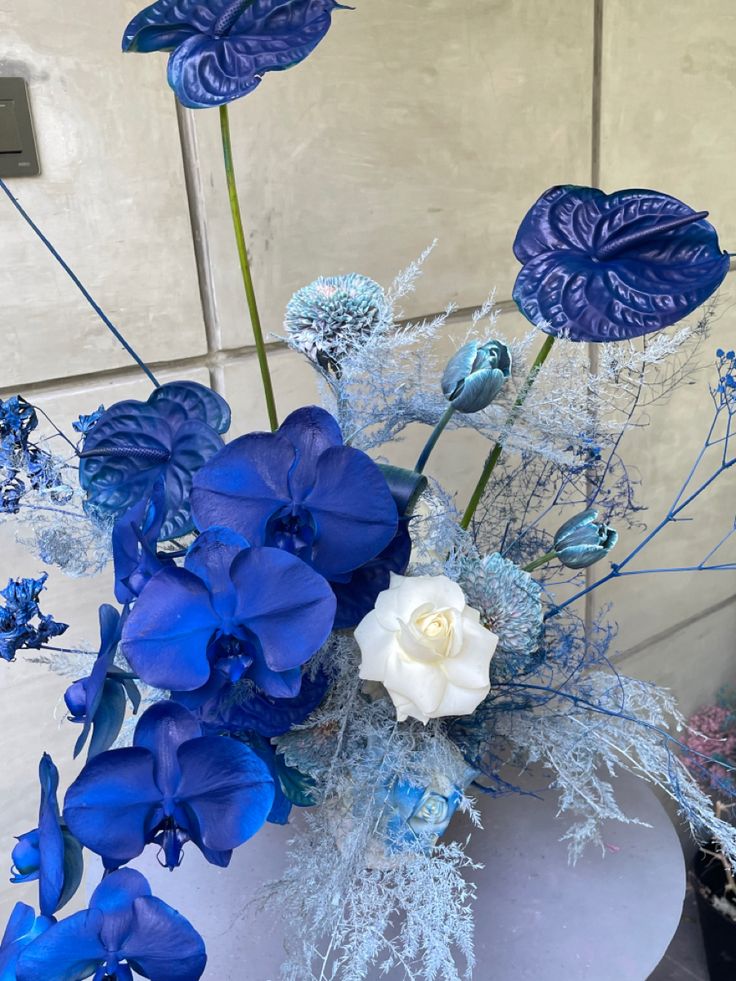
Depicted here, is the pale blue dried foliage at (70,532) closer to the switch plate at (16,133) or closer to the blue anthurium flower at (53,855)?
the blue anthurium flower at (53,855)

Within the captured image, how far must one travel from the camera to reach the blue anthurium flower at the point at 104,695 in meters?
0.45

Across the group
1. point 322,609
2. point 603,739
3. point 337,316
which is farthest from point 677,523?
point 322,609

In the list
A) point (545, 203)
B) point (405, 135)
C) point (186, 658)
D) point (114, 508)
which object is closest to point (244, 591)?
point (186, 658)

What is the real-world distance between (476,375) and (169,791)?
0.30m

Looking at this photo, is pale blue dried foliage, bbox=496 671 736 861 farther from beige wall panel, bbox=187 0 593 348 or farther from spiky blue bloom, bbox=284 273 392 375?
beige wall panel, bbox=187 0 593 348

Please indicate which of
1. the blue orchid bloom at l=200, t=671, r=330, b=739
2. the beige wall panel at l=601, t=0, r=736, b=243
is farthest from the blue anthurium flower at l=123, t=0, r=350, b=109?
the beige wall panel at l=601, t=0, r=736, b=243

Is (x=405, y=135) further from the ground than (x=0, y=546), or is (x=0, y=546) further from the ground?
(x=405, y=135)

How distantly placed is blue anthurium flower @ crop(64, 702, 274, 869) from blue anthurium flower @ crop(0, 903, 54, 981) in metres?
0.06

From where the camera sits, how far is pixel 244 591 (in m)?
0.43

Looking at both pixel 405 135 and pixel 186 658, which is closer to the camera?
pixel 186 658

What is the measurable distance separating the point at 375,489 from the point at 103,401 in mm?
457

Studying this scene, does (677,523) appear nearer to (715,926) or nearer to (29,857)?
(715,926)

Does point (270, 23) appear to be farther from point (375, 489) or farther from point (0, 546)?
point (0, 546)

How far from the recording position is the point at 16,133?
709 mm
